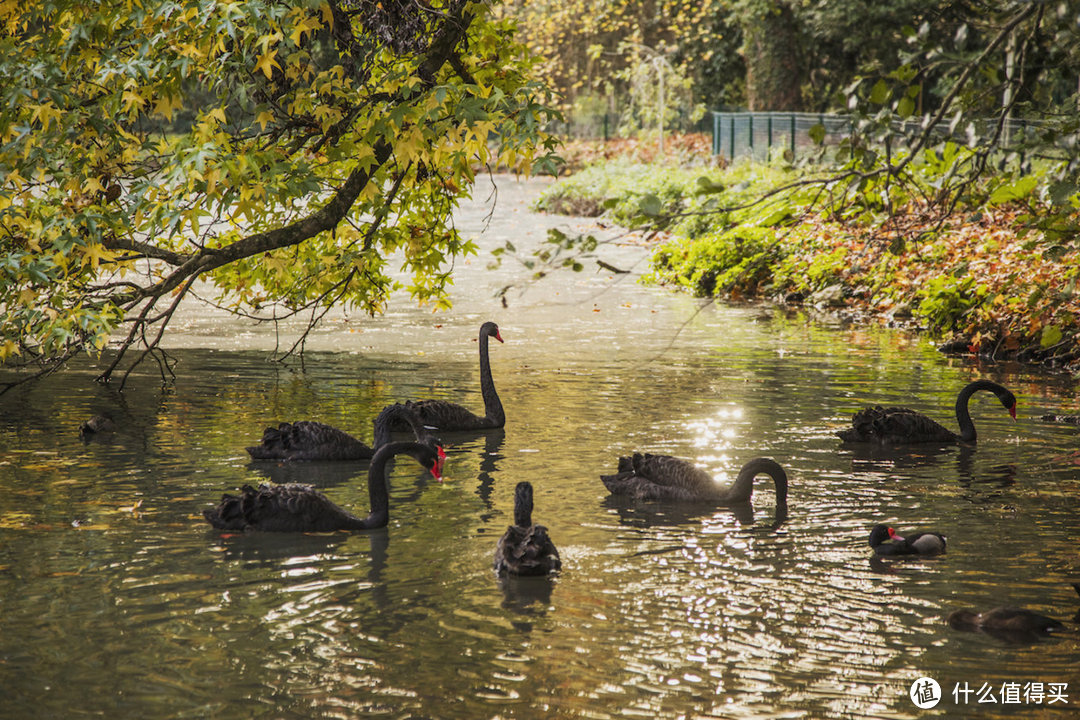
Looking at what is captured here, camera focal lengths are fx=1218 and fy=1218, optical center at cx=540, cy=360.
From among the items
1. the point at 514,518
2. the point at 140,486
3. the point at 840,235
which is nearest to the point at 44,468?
the point at 140,486

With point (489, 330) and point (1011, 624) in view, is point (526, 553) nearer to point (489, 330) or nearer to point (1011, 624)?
point (1011, 624)

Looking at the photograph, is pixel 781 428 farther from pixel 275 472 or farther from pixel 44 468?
pixel 44 468

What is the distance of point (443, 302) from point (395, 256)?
1517 centimetres

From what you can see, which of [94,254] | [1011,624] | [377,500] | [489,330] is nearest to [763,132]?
[489,330]

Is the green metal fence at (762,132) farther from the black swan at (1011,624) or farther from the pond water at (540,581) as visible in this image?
the black swan at (1011,624)

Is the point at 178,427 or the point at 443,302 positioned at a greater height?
the point at 443,302

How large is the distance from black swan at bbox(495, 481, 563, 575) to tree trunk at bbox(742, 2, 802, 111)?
32632 mm

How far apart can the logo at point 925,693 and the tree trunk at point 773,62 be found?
111 ft

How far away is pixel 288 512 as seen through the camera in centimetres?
805

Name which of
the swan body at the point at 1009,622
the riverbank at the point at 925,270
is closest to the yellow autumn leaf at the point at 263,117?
the riverbank at the point at 925,270

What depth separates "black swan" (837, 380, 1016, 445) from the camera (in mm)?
10523

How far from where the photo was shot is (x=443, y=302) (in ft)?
43.4

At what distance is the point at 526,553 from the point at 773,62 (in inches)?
1316

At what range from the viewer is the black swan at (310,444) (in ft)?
33.0
